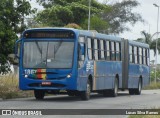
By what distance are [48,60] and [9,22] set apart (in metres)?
5.87

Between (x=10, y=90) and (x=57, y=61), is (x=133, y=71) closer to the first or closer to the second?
(x=10, y=90)

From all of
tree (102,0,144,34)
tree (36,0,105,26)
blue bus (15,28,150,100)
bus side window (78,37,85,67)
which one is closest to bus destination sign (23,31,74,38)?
blue bus (15,28,150,100)

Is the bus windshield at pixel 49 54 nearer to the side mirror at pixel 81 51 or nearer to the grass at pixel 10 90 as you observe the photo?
the side mirror at pixel 81 51

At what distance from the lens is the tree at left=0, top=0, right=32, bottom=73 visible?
99.0 feet

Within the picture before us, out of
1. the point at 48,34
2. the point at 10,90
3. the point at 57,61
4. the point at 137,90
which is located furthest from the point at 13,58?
the point at 137,90

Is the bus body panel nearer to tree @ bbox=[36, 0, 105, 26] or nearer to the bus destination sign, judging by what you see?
the bus destination sign

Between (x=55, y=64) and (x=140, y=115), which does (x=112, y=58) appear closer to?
(x=55, y=64)

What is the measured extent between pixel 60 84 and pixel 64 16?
153ft

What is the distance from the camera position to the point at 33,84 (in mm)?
26094

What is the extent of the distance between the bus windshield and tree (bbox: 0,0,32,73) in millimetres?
3520

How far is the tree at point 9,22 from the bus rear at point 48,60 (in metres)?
3.42

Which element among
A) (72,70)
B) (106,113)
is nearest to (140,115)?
(106,113)

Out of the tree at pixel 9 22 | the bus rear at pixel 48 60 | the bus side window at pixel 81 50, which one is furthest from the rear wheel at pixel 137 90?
the bus rear at pixel 48 60

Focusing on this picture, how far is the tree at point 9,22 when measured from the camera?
3019 cm
